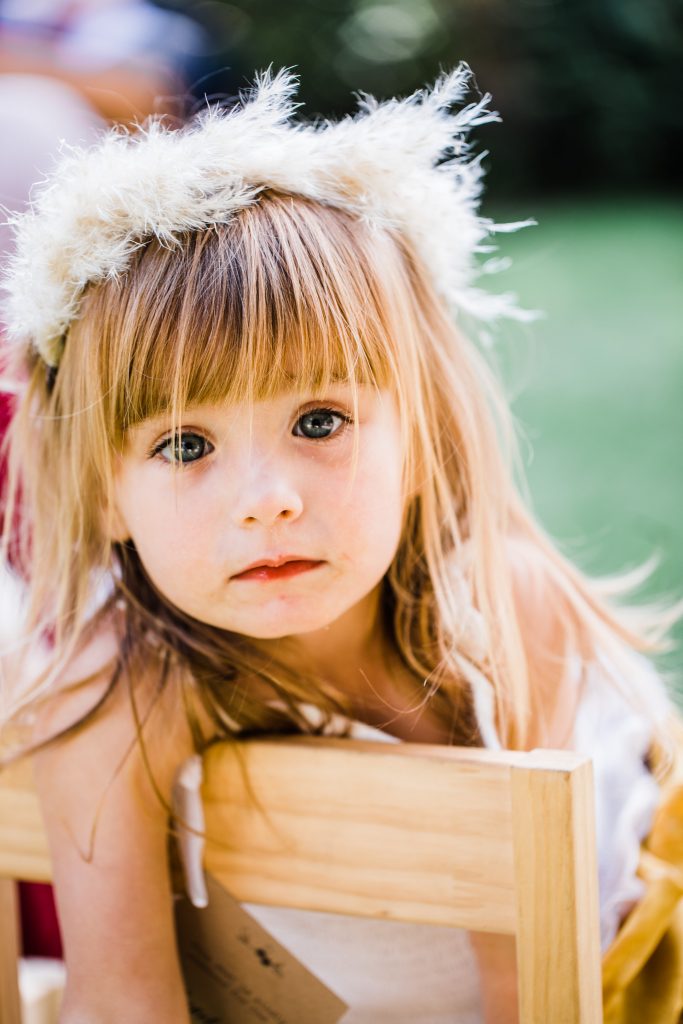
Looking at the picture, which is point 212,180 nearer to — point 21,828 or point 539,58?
point 21,828

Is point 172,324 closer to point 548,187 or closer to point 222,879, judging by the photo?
point 222,879

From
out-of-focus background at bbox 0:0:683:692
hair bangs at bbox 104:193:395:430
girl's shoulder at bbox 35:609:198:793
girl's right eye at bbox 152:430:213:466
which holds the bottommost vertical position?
girl's shoulder at bbox 35:609:198:793

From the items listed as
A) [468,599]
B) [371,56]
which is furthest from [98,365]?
[371,56]

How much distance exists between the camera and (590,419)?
10.4 feet

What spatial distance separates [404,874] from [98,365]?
416mm

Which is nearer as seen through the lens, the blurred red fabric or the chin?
the chin

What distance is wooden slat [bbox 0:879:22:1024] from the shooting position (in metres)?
0.94

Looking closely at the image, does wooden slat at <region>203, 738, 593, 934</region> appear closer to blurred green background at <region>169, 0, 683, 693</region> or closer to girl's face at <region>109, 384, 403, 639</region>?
girl's face at <region>109, 384, 403, 639</region>

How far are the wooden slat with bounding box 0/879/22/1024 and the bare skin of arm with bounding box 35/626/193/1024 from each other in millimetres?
104

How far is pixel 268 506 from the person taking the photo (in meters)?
0.74

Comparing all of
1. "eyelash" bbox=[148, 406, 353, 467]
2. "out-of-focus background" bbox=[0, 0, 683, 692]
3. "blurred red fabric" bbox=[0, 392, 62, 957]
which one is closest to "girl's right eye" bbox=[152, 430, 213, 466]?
"eyelash" bbox=[148, 406, 353, 467]

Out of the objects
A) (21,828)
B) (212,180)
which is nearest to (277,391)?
(212,180)

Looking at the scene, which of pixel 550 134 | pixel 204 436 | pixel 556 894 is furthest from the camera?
pixel 550 134

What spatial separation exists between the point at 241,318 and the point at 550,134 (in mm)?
4896
